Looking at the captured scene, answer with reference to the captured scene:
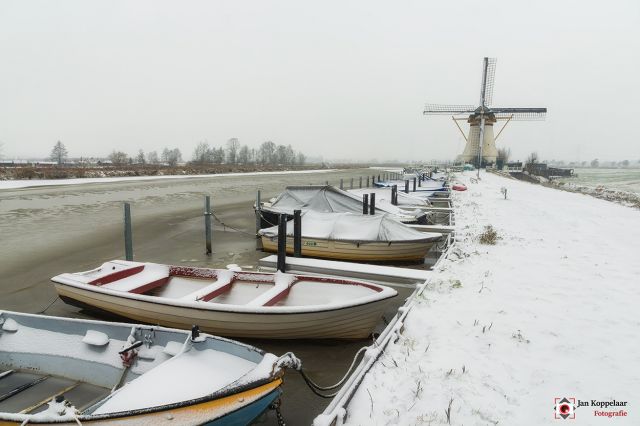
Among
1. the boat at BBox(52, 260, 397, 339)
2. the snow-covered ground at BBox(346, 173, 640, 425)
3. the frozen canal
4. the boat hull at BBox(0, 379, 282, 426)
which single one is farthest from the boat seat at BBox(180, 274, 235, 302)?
the snow-covered ground at BBox(346, 173, 640, 425)

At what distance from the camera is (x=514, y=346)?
5164 mm

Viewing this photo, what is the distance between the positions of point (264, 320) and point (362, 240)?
6236mm

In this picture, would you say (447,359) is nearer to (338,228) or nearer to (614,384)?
(614,384)

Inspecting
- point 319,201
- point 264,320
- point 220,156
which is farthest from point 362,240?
point 220,156

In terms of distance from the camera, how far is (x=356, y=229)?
12.3 metres

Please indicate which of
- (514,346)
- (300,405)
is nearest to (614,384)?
(514,346)

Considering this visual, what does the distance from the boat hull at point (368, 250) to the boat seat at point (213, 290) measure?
493cm

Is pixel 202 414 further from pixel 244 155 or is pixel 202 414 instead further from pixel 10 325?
pixel 244 155

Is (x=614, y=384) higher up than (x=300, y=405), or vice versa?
(x=614, y=384)

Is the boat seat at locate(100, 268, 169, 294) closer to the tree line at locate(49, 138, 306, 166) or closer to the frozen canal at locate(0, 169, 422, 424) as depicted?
the frozen canal at locate(0, 169, 422, 424)

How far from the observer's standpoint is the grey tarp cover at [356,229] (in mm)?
11914

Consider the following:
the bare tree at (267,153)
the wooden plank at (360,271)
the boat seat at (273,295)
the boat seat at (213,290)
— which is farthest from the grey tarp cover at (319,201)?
the bare tree at (267,153)

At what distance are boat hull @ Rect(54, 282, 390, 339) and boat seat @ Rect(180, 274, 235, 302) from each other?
1.47ft

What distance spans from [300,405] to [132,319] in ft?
12.9
